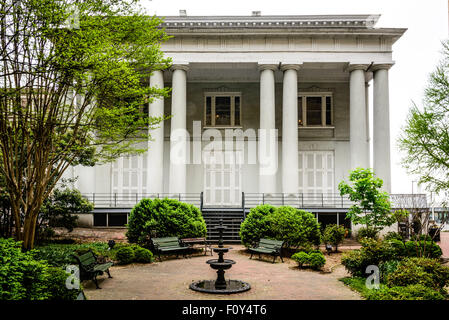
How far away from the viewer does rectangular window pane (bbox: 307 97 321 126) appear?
25.8m

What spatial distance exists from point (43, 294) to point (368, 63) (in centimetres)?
2123

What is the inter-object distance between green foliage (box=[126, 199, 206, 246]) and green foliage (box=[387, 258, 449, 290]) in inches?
332

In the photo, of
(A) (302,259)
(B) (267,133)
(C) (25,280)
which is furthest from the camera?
(B) (267,133)

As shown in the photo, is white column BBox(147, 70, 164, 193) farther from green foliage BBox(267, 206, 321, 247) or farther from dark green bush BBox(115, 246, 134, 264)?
dark green bush BBox(115, 246, 134, 264)

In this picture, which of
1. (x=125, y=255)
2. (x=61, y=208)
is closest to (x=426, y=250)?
(x=125, y=255)

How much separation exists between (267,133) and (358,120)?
5354mm

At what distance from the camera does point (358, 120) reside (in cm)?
2219

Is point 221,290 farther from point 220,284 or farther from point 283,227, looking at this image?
point 283,227

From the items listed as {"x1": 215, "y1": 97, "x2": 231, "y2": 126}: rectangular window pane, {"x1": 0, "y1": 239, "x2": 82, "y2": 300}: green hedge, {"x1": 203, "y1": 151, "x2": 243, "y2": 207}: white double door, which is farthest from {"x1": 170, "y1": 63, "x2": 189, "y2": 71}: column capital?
{"x1": 0, "y1": 239, "x2": 82, "y2": 300}: green hedge

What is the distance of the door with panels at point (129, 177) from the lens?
24.4m

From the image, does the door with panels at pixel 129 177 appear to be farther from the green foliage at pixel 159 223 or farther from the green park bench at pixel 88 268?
the green park bench at pixel 88 268

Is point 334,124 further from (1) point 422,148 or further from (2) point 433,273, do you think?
(2) point 433,273
